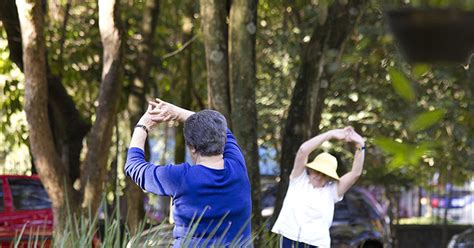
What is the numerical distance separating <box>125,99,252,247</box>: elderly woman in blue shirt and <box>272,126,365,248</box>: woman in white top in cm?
260

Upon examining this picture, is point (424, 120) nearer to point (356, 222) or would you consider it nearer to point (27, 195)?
point (27, 195)

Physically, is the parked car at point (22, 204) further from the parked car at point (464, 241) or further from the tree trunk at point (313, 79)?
the parked car at point (464, 241)

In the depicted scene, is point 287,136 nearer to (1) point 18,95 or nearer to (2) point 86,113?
(1) point 18,95

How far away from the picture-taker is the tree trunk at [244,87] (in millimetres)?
11039

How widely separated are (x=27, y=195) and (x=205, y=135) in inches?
361

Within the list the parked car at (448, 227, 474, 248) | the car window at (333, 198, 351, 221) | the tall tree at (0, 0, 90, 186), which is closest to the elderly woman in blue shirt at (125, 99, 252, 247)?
the tall tree at (0, 0, 90, 186)

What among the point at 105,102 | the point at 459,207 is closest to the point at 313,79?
the point at 105,102

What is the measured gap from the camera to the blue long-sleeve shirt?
19.6 ft

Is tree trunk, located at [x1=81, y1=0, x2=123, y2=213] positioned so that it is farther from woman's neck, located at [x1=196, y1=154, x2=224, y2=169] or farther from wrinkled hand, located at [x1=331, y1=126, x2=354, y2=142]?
woman's neck, located at [x1=196, y1=154, x2=224, y2=169]

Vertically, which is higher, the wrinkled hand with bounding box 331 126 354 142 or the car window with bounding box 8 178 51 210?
the wrinkled hand with bounding box 331 126 354 142

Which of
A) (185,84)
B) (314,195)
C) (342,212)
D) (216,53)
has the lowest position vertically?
(342,212)

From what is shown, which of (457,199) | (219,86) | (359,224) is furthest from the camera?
(457,199)

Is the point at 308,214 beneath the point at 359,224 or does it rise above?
above

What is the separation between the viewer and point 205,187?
599 centimetres
